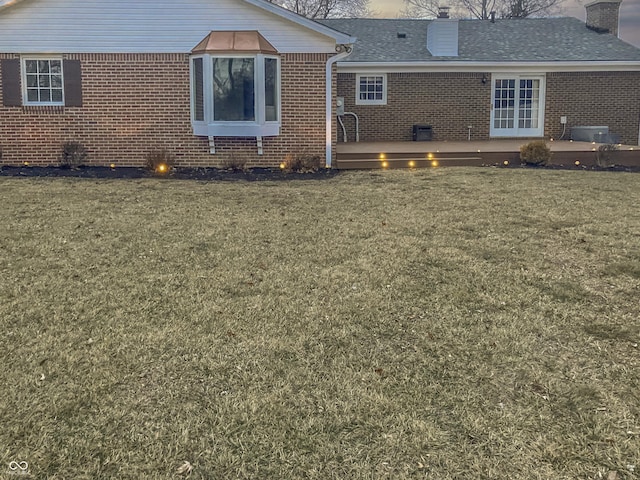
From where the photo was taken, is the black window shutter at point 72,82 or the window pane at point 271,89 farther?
the black window shutter at point 72,82

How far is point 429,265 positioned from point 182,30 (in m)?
9.17

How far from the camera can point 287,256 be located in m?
5.86

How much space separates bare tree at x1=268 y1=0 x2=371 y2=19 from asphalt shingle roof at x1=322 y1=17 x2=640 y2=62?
14.1 metres

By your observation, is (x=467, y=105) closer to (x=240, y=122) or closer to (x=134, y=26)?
(x=240, y=122)

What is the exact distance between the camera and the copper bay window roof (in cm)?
1184

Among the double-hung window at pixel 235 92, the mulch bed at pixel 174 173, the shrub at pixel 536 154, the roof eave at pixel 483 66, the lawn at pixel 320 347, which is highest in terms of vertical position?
the roof eave at pixel 483 66

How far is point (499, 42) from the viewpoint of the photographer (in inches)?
760

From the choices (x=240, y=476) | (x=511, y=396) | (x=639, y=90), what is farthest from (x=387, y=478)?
(x=639, y=90)

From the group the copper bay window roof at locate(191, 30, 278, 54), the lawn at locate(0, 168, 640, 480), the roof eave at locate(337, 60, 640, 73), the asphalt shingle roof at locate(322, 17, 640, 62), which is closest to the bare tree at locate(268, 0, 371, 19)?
the asphalt shingle roof at locate(322, 17, 640, 62)

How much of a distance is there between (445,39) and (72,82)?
11183 millimetres

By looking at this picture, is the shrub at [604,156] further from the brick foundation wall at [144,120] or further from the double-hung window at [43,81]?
the double-hung window at [43,81]

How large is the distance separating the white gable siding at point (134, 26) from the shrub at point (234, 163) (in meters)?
2.46

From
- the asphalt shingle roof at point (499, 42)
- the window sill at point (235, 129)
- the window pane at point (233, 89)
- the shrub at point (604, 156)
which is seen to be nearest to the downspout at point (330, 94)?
the window sill at point (235, 129)

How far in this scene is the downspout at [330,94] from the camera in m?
12.4
